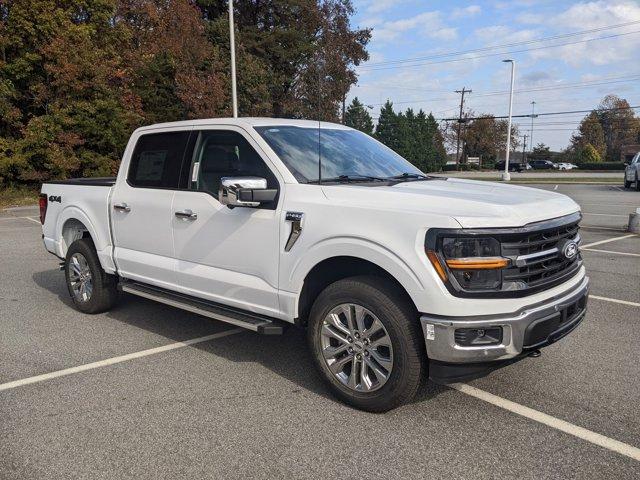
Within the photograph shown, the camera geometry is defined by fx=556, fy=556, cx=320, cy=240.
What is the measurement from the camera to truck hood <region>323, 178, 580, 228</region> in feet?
10.4

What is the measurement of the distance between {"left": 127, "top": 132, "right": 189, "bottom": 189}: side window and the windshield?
0.97 meters

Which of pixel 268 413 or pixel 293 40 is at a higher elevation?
pixel 293 40

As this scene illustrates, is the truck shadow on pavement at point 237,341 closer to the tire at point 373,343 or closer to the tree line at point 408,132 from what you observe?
the tire at point 373,343

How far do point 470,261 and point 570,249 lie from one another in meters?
1.00

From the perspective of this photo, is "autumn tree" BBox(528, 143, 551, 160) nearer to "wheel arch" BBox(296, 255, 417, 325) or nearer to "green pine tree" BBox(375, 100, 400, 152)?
"green pine tree" BBox(375, 100, 400, 152)

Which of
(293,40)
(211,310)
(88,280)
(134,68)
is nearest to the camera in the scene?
(211,310)

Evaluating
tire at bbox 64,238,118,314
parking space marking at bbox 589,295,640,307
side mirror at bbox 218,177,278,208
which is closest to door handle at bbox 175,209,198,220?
side mirror at bbox 218,177,278,208

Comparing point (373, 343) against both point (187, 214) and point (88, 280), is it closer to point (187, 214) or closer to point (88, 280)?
point (187, 214)

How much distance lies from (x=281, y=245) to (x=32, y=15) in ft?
80.4

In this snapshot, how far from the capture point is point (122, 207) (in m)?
5.30

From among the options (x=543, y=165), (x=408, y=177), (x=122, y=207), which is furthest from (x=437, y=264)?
(x=543, y=165)

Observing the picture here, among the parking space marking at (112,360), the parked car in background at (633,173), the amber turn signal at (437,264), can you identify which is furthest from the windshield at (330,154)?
the parked car in background at (633,173)

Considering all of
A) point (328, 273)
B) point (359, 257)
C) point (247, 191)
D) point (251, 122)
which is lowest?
point (328, 273)

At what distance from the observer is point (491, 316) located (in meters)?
3.19
